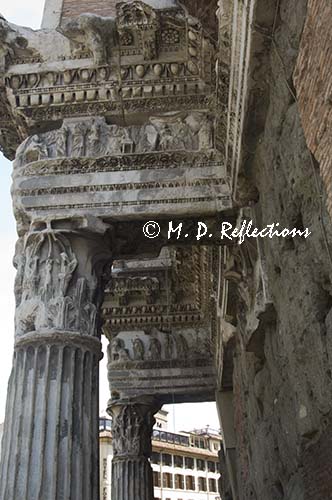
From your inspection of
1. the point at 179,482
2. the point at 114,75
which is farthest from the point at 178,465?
the point at 114,75

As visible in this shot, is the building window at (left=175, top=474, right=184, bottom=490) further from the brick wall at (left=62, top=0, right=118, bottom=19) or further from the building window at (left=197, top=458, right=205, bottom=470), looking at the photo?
the brick wall at (left=62, top=0, right=118, bottom=19)

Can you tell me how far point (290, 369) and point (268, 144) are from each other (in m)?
1.83

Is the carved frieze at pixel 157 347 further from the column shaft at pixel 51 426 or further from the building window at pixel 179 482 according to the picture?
the building window at pixel 179 482

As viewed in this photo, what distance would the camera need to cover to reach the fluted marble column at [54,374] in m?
4.67

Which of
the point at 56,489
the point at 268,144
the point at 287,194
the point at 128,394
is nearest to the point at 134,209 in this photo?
the point at 268,144

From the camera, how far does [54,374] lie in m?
5.06

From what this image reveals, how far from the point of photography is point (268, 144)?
481cm

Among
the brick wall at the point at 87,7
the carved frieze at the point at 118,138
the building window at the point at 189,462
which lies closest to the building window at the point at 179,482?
the building window at the point at 189,462

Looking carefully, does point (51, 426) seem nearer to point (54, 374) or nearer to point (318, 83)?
point (54, 374)

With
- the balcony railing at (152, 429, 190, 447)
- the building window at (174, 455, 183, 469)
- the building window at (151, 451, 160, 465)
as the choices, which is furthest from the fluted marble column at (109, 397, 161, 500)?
the building window at (174, 455, 183, 469)

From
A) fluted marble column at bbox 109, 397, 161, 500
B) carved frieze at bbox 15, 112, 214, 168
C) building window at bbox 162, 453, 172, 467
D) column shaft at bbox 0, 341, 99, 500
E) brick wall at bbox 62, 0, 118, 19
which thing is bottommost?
column shaft at bbox 0, 341, 99, 500

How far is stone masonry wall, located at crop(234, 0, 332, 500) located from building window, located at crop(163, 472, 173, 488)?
3320 centimetres

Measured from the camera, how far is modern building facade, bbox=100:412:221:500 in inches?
1339

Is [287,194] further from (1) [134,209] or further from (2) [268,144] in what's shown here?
(1) [134,209]
